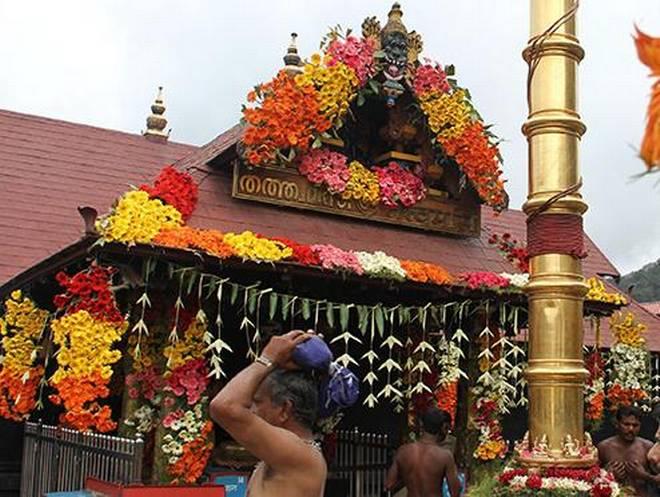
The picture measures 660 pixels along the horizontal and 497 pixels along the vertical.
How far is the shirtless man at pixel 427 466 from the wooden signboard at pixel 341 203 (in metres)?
2.80

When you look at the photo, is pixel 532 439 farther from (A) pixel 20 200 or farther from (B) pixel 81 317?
(A) pixel 20 200

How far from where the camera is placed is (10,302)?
8.73 m

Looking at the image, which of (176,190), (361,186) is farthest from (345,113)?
(176,190)

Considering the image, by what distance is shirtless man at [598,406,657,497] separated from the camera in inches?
283

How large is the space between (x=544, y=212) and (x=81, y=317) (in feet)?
12.3

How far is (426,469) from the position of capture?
6871mm

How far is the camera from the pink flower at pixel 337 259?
25.7ft

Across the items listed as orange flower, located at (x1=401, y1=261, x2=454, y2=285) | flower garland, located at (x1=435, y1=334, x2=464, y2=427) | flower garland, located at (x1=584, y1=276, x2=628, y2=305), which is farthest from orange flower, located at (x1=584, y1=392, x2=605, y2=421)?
orange flower, located at (x1=401, y1=261, x2=454, y2=285)

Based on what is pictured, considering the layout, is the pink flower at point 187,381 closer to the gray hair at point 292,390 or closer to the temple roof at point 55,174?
the temple roof at point 55,174

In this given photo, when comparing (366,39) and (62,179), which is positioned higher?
(366,39)

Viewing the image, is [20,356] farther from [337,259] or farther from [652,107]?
[652,107]

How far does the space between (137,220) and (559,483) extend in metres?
3.84

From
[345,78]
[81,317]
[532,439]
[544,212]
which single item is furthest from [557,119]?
[81,317]

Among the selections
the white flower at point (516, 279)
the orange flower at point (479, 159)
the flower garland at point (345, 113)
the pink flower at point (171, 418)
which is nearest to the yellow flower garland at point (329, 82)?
the flower garland at point (345, 113)
